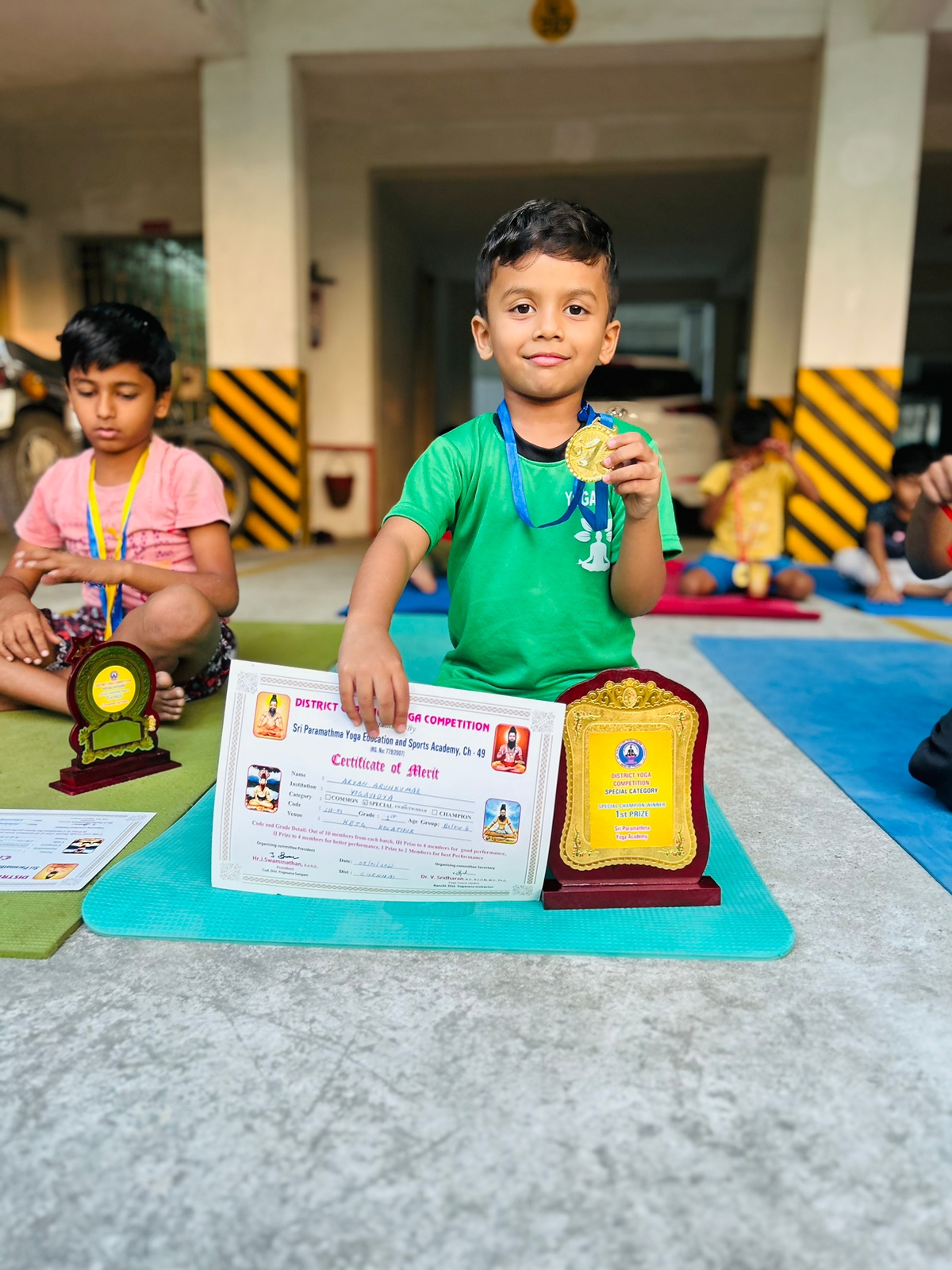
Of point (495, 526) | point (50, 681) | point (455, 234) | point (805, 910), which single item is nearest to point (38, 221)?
point (455, 234)

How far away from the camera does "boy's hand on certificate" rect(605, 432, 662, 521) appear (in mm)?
1033

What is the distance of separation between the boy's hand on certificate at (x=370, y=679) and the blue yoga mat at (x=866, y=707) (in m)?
0.78

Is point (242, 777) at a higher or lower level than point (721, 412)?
lower

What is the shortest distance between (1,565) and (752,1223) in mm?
4339

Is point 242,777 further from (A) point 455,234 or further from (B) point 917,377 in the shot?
(B) point 917,377

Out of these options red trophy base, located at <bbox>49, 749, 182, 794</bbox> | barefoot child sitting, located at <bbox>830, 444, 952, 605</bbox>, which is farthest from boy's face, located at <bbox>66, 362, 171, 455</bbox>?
barefoot child sitting, located at <bbox>830, 444, 952, 605</bbox>

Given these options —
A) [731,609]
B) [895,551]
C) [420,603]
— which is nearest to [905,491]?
[895,551]

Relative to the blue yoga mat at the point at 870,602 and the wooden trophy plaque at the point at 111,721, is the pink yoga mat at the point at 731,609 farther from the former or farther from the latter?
the wooden trophy plaque at the point at 111,721

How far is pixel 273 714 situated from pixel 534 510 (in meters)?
0.45

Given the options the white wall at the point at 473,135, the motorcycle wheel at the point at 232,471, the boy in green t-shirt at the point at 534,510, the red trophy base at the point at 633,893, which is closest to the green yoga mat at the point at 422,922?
the red trophy base at the point at 633,893

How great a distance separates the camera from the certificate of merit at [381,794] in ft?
3.57

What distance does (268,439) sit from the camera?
5.72 meters

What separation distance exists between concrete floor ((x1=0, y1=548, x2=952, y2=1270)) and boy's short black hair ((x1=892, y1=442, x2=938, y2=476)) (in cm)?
324

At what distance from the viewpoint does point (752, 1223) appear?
2.15 feet
